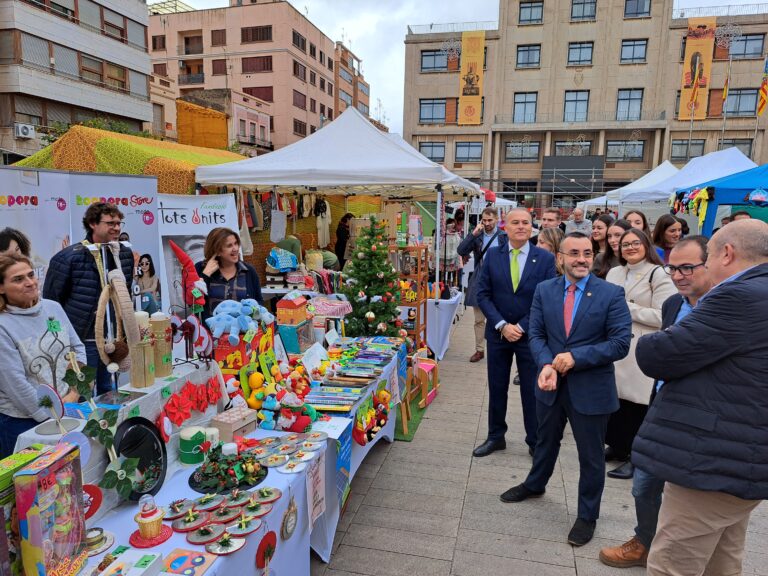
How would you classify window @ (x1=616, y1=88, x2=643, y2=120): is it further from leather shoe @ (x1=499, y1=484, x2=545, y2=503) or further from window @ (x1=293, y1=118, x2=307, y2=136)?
leather shoe @ (x1=499, y1=484, x2=545, y2=503)

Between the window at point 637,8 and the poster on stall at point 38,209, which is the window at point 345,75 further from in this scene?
the poster on stall at point 38,209

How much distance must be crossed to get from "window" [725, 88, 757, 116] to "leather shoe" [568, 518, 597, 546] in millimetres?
32943

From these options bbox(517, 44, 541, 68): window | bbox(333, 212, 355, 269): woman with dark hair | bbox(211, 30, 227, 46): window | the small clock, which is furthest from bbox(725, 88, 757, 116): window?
bbox(211, 30, 227, 46): window

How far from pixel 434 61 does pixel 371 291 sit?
30334 mm

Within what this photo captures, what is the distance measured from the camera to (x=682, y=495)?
1755 millimetres

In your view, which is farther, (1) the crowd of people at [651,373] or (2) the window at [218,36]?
A: (2) the window at [218,36]

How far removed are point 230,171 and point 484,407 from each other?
152 inches

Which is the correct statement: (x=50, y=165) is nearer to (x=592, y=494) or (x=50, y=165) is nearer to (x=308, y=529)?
(x=308, y=529)

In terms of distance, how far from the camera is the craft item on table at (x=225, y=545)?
Answer: 1482 mm

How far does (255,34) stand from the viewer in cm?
3697

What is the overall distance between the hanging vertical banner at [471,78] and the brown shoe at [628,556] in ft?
100

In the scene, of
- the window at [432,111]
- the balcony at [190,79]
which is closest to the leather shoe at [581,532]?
the window at [432,111]

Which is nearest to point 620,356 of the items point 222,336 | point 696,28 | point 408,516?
point 408,516

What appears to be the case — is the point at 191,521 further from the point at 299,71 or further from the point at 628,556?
the point at 299,71
